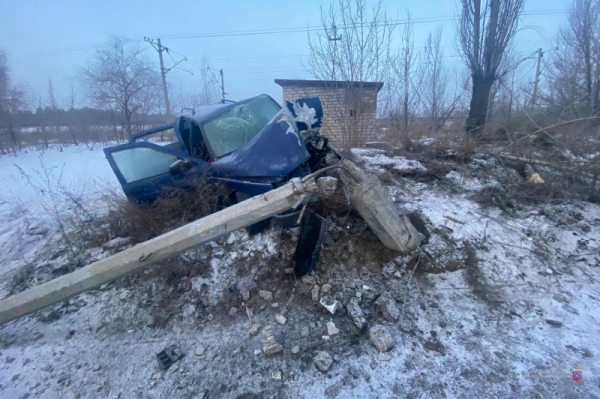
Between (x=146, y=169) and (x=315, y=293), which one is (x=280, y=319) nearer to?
(x=315, y=293)

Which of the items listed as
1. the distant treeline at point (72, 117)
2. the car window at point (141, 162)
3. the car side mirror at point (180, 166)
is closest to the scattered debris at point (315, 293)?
the car side mirror at point (180, 166)

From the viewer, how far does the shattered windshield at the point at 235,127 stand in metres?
3.99

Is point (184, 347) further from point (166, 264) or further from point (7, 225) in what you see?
point (7, 225)

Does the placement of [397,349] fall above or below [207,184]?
below

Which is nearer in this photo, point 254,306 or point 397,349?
point 397,349

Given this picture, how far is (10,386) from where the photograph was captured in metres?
2.25

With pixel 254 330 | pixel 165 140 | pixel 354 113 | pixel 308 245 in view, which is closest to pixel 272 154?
pixel 308 245

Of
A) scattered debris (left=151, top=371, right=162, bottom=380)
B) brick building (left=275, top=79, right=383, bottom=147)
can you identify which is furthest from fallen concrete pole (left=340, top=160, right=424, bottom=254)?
brick building (left=275, top=79, right=383, bottom=147)

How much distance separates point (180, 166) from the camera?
3.48 m

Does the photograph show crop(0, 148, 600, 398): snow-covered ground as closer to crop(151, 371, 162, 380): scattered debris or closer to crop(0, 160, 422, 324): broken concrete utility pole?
crop(151, 371, 162, 380): scattered debris

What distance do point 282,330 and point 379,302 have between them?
36.6 inches

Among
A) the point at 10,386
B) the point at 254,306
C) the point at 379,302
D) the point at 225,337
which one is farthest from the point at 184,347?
the point at 379,302

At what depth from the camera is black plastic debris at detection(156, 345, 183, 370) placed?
2.27 metres

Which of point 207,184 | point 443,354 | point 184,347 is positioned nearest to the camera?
point 443,354
